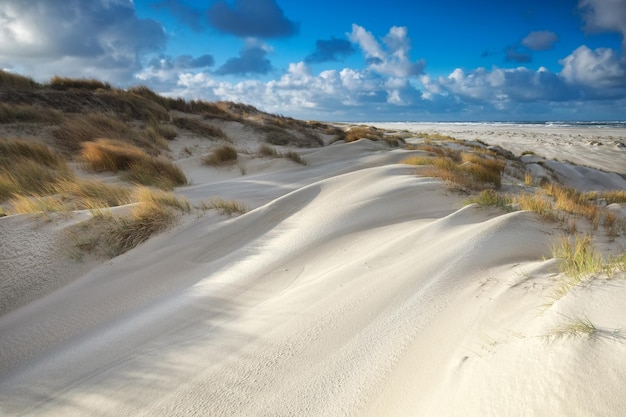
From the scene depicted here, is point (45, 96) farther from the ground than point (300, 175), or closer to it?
farther from the ground

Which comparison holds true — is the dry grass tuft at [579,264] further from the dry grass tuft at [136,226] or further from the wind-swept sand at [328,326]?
the dry grass tuft at [136,226]

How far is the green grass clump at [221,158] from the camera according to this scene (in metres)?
7.72

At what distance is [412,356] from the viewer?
1.48 m

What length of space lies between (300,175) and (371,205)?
3079 millimetres

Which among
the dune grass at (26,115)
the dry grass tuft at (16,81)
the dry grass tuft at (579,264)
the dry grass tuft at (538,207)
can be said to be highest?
the dry grass tuft at (16,81)

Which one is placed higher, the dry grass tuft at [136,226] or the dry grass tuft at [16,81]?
the dry grass tuft at [16,81]

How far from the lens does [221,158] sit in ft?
25.6

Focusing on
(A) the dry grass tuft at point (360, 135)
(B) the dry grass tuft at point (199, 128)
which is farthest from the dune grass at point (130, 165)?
(A) the dry grass tuft at point (360, 135)

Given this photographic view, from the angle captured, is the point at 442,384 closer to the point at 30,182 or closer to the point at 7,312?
the point at 7,312

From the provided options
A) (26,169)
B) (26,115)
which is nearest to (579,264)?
(26,169)

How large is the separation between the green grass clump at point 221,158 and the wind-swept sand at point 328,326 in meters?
4.52

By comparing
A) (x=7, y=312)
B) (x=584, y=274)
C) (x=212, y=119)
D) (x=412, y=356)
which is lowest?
(x=7, y=312)

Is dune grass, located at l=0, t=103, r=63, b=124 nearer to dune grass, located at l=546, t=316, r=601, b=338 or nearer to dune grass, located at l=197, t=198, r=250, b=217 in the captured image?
dune grass, located at l=197, t=198, r=250, b=217

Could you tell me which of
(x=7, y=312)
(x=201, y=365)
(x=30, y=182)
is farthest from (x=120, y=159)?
(x=201, y=365)
